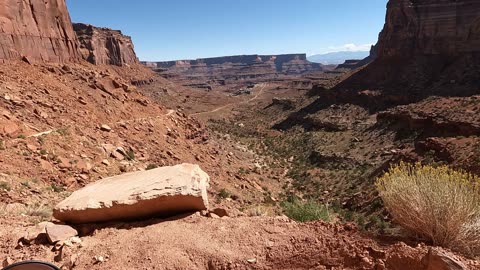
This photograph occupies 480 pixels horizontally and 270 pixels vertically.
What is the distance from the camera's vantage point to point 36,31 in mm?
25688

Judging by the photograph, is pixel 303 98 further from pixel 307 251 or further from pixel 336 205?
pixel 307 251

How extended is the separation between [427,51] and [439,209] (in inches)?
2383

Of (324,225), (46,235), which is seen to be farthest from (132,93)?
(324,225)

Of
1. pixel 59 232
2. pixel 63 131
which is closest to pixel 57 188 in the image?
pixel 63 131

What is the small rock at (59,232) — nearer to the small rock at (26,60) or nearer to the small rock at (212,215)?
the small rock at (212,215)

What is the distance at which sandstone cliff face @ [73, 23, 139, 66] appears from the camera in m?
79.8

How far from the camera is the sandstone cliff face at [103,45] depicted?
7981 cm

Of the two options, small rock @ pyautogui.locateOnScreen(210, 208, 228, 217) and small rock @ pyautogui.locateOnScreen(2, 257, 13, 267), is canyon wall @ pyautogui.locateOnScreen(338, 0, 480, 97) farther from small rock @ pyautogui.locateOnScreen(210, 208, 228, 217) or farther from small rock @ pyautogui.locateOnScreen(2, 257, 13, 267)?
small rock @ pyautogui.locateOnScreen(2, 257, 13, 267)

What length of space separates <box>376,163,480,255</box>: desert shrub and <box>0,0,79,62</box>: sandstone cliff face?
77.3 ft

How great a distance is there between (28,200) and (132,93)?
64.3 feet

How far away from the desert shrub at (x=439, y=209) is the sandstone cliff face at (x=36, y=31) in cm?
2358

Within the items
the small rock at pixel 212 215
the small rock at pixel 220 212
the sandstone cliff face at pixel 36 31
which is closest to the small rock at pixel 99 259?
the small rock at pixel 212 215

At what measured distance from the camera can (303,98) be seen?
77500 mm

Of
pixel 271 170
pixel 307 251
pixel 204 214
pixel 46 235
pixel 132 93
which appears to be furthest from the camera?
pixel 271 170
